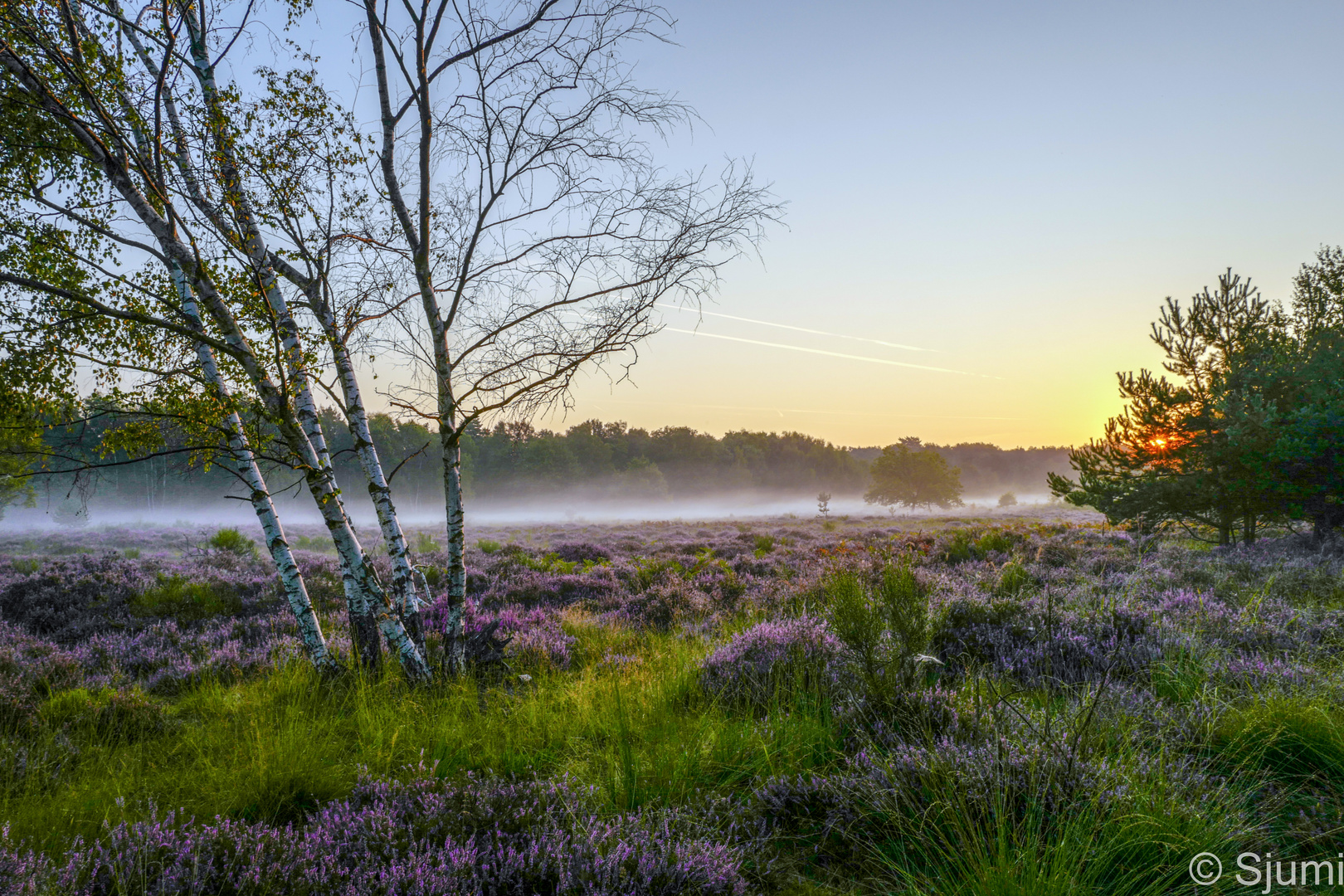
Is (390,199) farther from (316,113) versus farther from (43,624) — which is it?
(43,624)

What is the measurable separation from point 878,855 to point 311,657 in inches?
195

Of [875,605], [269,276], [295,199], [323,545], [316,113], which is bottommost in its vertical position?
[323,545]

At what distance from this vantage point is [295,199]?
4.88m

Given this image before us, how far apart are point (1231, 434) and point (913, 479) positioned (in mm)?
55215

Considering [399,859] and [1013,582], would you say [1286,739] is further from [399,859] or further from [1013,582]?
[1013,582]

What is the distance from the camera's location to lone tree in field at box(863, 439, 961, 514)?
204 ft

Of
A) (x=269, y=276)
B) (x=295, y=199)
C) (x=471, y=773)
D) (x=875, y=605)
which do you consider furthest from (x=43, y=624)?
(x=875, y=605)

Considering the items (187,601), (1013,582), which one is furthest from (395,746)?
(1013,582)

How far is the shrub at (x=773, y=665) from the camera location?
4.28 metres

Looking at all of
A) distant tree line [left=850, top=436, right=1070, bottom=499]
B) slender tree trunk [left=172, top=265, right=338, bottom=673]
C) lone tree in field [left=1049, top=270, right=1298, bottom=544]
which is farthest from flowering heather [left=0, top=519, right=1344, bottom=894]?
distant tree line [left=850, top=436, right=1070, bottom=499]

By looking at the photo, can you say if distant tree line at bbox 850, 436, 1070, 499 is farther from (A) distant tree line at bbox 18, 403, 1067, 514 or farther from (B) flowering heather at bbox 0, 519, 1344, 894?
(B) flowering heather at bbox 0, 519, 1344, 894
